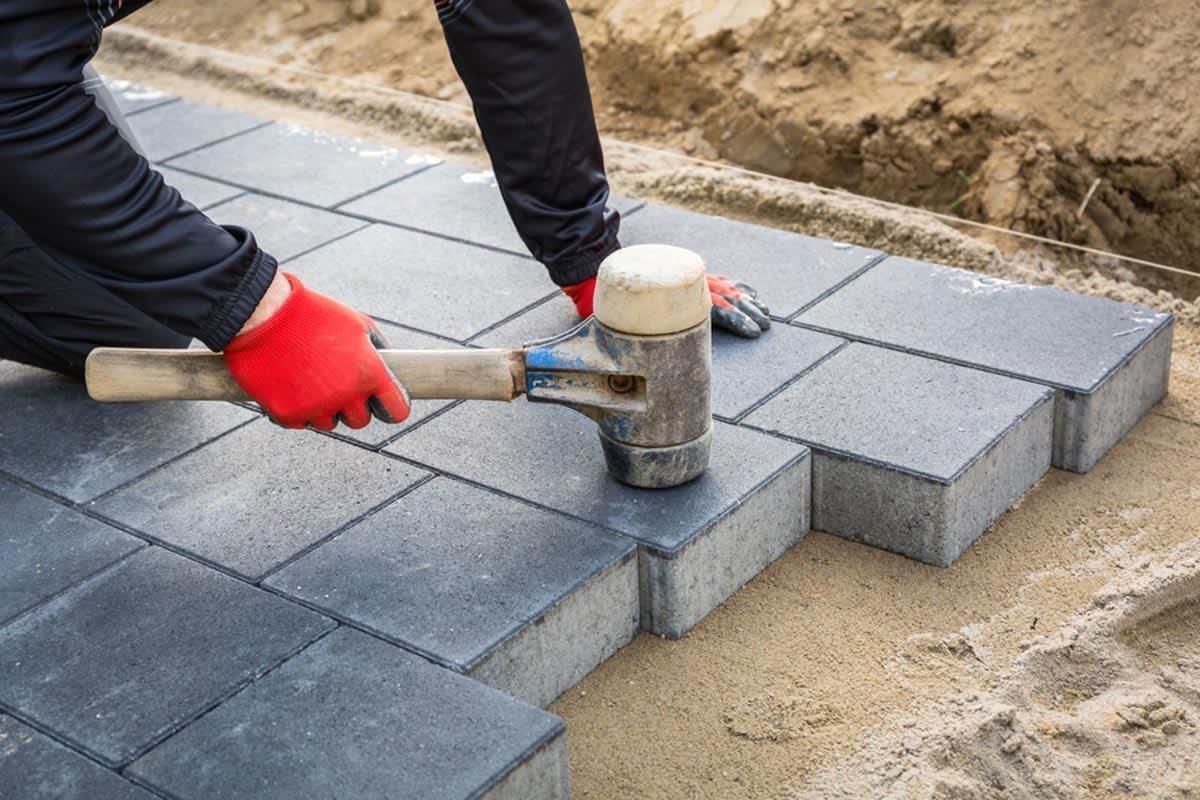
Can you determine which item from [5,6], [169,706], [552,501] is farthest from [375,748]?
[5,6]

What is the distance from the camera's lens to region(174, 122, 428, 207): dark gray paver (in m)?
4.77

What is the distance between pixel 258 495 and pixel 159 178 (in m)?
0.82

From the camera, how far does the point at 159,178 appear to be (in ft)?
8.68

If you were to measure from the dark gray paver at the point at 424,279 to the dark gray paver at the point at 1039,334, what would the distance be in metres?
0.84

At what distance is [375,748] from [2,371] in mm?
1987

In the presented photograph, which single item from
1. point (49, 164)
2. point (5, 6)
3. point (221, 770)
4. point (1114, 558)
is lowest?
point (1114, 558)

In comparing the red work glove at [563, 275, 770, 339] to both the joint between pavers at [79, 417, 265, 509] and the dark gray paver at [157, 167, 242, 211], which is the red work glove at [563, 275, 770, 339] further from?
the dark gray paver at [157, 167, 242, 211]

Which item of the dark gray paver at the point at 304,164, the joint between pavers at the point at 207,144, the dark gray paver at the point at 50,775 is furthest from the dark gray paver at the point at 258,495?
the joint between pavers at the point at 207,144

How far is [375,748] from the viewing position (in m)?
2.39

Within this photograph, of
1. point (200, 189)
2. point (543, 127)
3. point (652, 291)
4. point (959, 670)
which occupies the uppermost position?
point (543, 127)

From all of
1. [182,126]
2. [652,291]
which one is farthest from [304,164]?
[652,291]

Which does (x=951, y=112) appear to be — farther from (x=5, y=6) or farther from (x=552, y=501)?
(x=5, y=6)

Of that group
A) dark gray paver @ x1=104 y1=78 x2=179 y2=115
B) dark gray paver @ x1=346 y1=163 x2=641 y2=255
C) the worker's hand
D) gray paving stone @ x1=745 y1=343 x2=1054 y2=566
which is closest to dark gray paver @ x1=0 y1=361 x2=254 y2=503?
the worker's hand

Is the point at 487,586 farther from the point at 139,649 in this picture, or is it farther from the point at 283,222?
the point at 283,222
